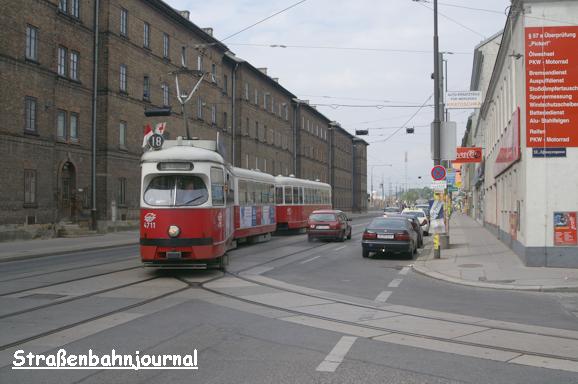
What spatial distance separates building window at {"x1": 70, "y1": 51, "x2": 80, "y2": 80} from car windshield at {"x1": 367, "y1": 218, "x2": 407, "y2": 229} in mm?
21008

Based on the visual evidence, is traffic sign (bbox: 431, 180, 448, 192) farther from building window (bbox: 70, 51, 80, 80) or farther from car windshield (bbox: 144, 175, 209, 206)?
building window (bbox: 70, 51, 80, 80)

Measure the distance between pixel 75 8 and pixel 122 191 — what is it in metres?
11.1

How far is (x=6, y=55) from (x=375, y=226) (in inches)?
735

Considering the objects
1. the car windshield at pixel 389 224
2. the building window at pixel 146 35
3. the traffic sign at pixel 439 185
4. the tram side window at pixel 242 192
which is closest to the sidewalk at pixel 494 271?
the car windshield at pixel 389 224

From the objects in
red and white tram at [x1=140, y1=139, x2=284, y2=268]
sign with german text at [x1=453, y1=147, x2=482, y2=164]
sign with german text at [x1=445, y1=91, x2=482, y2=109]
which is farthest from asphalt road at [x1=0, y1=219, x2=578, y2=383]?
sign with german text at [x1=453, y1=147, x2=482, y2=164]

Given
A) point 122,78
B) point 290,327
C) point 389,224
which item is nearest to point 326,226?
point 389,224

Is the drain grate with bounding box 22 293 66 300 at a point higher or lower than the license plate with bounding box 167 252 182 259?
lower

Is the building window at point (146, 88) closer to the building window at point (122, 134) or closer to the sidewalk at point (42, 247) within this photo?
the building window at point (122, 134)

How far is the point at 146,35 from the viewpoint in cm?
4025

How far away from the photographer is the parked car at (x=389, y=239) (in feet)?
64.9

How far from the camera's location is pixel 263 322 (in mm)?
8750

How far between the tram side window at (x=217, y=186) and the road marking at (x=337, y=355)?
23.9 ft

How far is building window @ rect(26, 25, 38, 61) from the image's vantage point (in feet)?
93.8

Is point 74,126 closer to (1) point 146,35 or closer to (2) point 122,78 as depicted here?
(2) point 122,78
